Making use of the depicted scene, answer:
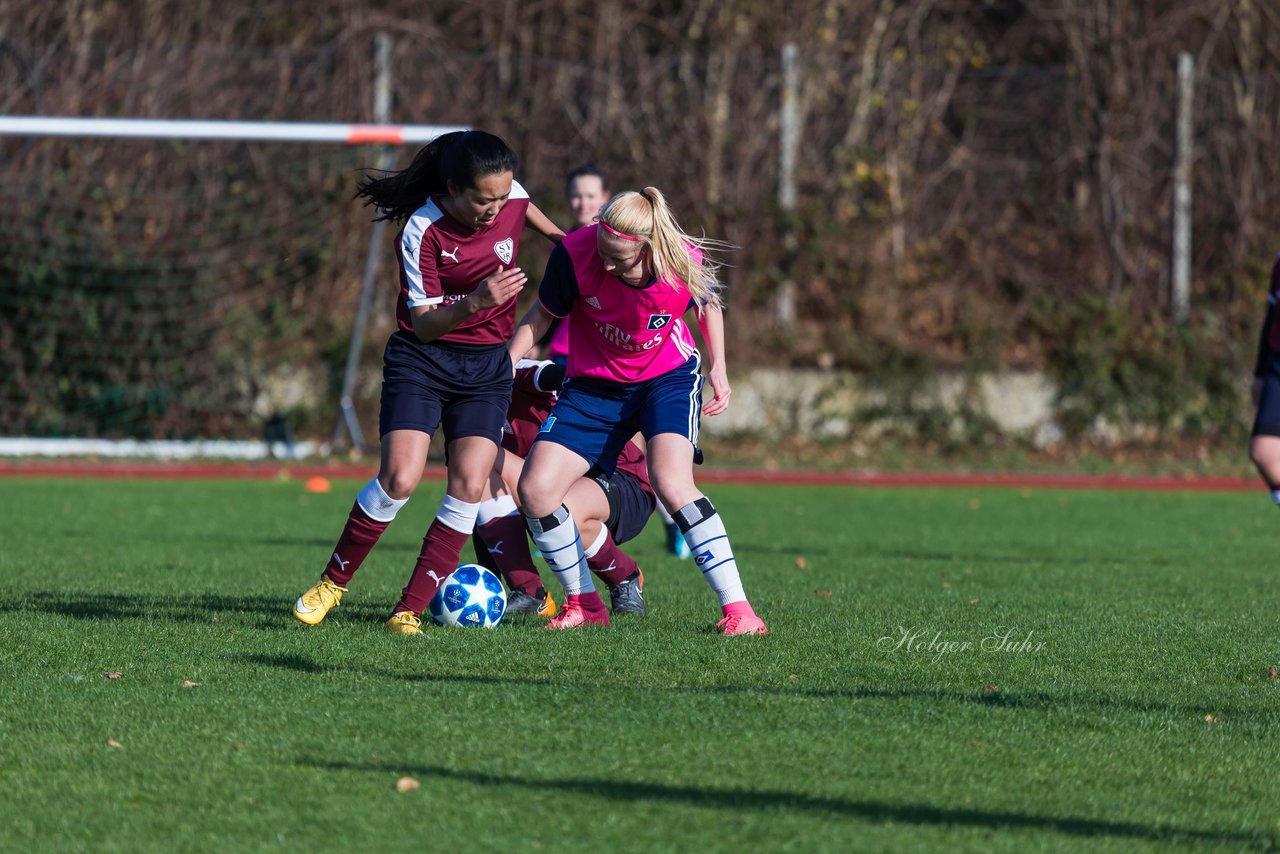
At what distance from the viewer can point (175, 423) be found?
648 inches

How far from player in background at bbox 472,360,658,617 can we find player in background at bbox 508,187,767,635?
388 millimetres

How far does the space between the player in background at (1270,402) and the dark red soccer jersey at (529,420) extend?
110 inches

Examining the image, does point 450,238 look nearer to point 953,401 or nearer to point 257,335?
point 257,335

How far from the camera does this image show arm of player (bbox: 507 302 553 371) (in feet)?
20.3

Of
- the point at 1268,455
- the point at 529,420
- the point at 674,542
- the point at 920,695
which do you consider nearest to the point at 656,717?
the point at 920,695

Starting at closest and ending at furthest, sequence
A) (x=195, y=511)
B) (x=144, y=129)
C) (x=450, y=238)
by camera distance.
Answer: (x=450, y=238)
(x=195, y=511)
(x=144, y=129)

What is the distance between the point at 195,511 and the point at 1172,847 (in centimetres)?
926

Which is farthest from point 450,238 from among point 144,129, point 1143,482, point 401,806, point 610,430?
point 1143,482

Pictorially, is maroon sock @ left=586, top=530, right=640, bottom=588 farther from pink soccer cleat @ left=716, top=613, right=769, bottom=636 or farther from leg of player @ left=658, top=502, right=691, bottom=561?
leg of player @ left=658, top=502, right=691, bottom=561

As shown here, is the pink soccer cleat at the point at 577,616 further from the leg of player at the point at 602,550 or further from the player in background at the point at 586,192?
the player in background at the point at 586,192

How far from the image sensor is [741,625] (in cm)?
589

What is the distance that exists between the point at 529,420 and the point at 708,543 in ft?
5.57

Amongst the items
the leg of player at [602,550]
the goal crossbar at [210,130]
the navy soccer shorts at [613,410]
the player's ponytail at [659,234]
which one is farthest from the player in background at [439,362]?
the goal crossbar at [210,130]

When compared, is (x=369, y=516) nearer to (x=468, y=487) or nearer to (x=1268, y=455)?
(x=468, y=487)
